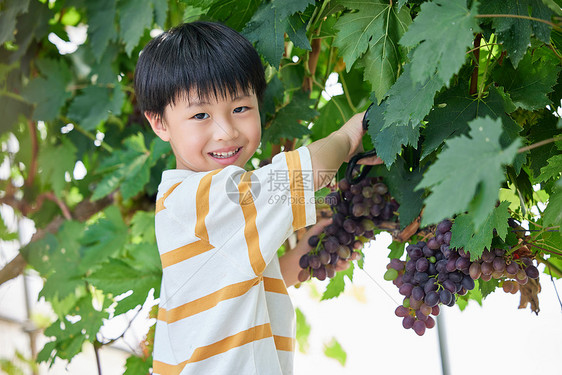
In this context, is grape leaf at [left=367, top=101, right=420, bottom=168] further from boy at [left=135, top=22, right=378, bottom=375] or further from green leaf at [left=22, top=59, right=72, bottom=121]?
green leaf at [left=22, top=59, right=72, bottom=121]

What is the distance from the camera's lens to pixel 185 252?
643 millimetres

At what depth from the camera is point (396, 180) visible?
2.19ft

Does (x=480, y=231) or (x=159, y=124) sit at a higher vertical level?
(x=159, y=124)

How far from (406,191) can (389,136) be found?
0.12 m

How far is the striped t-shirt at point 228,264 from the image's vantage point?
1.89 feet

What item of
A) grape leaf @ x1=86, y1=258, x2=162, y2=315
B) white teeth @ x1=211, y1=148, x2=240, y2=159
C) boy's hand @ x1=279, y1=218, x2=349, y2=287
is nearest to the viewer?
white teeth @ x1=211, y1=148, x2=240, y2=159

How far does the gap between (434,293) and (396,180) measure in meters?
0.16

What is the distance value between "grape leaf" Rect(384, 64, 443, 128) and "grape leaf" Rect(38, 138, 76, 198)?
918mm

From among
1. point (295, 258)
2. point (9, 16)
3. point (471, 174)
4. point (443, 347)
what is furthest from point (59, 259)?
point (471, 174)

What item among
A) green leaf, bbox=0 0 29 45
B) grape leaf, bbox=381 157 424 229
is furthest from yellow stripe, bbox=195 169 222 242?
green leaf, bbox=0 0 29 45

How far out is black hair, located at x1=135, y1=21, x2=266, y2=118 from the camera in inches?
25.4

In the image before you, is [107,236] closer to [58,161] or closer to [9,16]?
[58,161]

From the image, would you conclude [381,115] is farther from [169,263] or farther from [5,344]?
[5,344]

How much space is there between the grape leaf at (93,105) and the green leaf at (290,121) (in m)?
0.45
